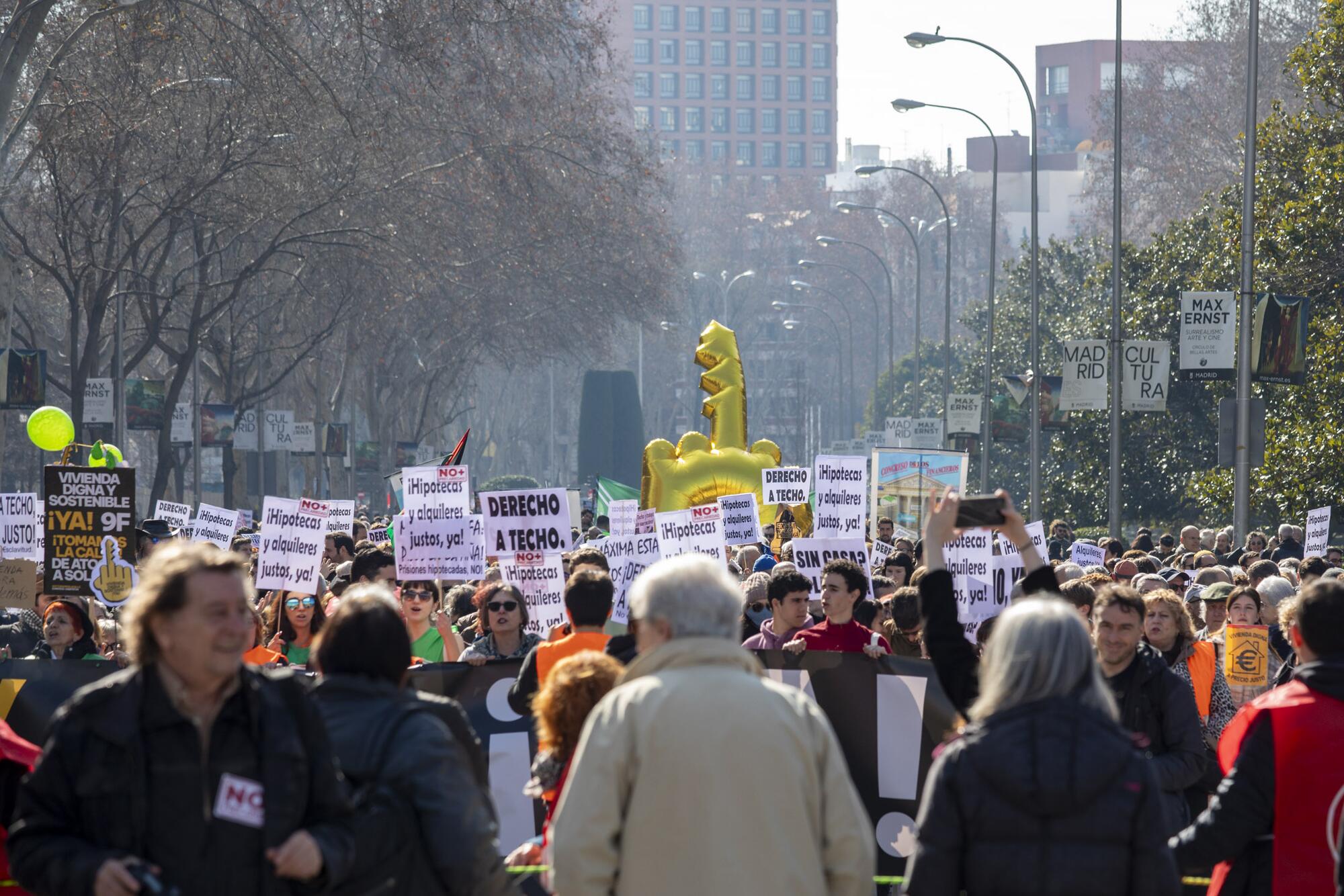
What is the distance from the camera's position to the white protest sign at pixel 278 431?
43906 mm

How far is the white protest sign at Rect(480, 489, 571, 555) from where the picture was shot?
1111 cm

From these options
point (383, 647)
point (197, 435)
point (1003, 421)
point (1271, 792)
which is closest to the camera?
point (383, 647)

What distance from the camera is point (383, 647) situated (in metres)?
4.57

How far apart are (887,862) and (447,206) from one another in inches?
1354

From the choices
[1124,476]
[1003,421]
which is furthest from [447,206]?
[1124,476]

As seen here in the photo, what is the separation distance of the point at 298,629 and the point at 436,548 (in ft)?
5.56

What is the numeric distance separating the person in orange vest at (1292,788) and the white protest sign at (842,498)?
36.4 feet

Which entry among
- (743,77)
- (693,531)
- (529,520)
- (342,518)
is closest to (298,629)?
(529,520)

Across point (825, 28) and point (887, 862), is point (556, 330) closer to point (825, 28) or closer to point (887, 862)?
point (887, 862)

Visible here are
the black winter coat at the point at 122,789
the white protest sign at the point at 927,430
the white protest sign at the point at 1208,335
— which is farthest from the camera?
the white protest sign at the point at 927,430

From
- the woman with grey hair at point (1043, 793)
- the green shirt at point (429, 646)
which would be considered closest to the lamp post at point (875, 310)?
the green shirt at point (429, 646)

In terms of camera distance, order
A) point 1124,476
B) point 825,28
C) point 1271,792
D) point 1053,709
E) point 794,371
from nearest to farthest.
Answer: point 1053,709 < point 1271,792 < point 1124,476 < point 794,371 < point 825,28

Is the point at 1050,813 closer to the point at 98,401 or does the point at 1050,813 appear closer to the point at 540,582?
the point at 540,582

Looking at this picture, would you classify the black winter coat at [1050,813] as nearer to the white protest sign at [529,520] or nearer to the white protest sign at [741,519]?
the white protest sign at [529,520]
